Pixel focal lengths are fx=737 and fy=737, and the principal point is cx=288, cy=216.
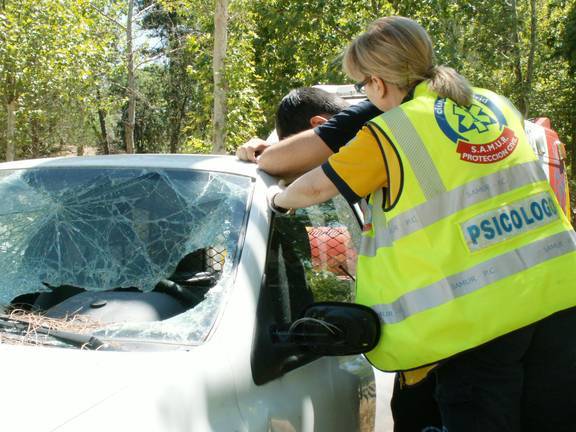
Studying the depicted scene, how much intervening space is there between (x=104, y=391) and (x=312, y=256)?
1206 mm

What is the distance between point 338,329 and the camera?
1951 millimetres

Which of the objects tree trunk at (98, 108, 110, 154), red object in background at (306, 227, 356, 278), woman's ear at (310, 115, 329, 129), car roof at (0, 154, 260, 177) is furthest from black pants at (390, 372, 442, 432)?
tree trunk at (98, 108, 110, 154)

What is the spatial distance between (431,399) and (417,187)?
0.70 m

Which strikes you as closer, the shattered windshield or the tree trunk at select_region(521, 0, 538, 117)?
the shattered windshield

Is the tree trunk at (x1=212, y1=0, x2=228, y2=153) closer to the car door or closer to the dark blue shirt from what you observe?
the car door

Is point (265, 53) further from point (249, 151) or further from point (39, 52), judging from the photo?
point (249, 151)

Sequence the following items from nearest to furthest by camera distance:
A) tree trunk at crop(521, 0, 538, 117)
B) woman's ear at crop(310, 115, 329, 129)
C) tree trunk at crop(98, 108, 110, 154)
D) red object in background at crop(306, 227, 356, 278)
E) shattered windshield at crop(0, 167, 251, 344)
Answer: shattered windshield at crop(0, 167, 251, 344), red object in background at crop(306, 227, 356, 278), woman's ear at crop(310, 115, 329, 129), tree trunk at crop(521, 0, 538, 117), tree trunk at crop(98, 108, 110, 154)

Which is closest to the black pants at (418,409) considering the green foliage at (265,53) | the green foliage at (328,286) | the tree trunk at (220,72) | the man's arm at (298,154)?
the green foliage at (328,286)

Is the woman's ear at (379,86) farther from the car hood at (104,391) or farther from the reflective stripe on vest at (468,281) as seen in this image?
the car hood at (104,391)

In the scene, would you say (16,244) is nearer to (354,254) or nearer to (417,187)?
(354,254)

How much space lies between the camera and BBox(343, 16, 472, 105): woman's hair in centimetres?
213

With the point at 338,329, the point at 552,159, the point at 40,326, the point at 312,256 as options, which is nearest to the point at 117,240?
the point at 40,326

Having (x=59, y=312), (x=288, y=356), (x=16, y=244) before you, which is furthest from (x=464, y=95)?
(x=16, y=244)

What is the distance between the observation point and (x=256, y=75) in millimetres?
13836
